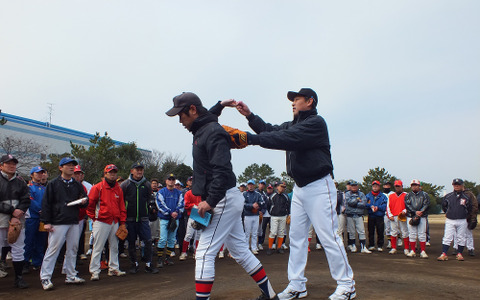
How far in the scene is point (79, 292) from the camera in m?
5.37

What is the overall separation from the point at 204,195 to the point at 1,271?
5564mm

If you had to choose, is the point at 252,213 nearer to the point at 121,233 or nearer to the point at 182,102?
the point at 121,233

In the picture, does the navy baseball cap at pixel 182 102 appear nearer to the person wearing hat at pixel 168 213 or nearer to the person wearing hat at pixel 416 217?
the person wearing hat at pixel 168 213

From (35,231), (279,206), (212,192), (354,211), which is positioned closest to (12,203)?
(35,231)

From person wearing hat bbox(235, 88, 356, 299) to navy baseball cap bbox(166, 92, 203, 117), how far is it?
0.75 m

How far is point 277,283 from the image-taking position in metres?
5.36

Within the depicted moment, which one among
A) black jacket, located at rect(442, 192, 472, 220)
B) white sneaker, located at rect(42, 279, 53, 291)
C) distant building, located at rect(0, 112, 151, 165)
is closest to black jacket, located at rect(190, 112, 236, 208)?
white sneaker, located at rect(42, 279, 53, 291)

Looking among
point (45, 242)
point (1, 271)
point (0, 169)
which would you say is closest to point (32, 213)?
point (45, 242)

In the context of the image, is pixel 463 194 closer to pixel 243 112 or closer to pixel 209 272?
pixel 243 112

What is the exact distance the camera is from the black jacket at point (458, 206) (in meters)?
9.18

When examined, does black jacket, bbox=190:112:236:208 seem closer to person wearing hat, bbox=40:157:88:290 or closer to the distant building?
person wearing hat, bbox=40:157:88:290

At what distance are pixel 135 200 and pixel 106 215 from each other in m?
1.10

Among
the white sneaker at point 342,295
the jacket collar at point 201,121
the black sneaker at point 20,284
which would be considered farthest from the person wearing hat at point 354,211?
the black sneaker at point 20,284

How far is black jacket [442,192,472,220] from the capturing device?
30.1 feet
